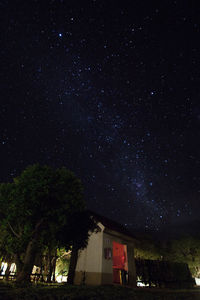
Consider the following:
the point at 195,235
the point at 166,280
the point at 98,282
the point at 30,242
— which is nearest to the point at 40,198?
the point at 30,242

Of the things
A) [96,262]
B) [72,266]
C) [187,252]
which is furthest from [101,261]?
[187,252]

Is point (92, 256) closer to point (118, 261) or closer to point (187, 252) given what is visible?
point (118, 261)

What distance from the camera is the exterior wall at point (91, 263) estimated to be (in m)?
13.6

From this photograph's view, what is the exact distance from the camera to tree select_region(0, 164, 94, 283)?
43.9 feet

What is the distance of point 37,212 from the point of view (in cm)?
1397

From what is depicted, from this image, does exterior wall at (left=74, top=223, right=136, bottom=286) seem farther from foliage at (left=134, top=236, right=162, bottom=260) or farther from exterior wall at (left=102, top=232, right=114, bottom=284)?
foliage at (left=134, top=236, right=162, bottom=260)

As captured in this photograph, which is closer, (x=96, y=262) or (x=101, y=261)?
(x=101, y=261)

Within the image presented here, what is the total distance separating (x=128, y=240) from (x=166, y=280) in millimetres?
4361

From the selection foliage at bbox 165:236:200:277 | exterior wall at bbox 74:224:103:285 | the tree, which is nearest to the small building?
exterior wall at bbox 74:224:103:285

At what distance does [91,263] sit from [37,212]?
557 cm

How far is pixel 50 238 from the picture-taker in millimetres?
14508

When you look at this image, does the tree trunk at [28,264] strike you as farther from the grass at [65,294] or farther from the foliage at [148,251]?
the foliage at [148,251]

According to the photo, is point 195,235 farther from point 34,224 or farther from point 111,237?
point 34,224

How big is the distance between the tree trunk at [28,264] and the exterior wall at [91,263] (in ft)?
12.4
